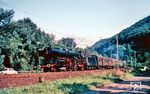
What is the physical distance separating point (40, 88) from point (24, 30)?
45.1 metres

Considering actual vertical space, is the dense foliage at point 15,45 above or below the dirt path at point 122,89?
above

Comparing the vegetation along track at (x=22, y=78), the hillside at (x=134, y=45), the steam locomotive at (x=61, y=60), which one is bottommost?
the vegetation along track at (x=22, y=78)

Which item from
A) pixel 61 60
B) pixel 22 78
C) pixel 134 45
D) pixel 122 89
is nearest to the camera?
pixel 22 78

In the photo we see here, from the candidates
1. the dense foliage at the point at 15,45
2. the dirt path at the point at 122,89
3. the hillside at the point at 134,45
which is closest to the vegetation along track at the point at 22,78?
the dirt path at the point at 122,89

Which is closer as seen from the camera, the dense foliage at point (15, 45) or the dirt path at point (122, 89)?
the dirt path at point (122, 89)

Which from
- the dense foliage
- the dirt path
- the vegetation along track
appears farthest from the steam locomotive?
the dense foliage

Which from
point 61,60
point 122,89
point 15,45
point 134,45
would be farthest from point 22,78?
point 134,45

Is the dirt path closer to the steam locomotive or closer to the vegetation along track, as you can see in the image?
the vegetation along track

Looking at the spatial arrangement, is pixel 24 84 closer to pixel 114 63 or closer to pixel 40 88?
pixel 40 88

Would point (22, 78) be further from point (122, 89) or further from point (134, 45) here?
point (134, 45)

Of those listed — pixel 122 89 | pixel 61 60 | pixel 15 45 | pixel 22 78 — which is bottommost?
pixel 122 89

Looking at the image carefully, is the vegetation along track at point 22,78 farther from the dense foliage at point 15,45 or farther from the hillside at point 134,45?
the hillside at point 134,45

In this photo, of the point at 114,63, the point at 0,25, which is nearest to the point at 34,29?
the point at 0,25

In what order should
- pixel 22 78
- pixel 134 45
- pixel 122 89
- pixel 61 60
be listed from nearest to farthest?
1. pixel 22 78
2. pixel 122 89
3. pixel 61 60
4. pixel 134 45
